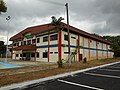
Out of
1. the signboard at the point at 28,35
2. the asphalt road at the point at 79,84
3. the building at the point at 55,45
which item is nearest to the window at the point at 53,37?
the building at the point at 55,45

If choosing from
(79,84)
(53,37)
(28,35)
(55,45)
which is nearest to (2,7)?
(79,84)

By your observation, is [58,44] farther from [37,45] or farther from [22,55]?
[22,55]

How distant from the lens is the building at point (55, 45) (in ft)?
101

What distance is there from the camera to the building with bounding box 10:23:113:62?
30.9 meters

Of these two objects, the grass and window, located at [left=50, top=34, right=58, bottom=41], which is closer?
the grass

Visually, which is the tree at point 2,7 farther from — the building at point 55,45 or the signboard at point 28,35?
the signboard at point 28,35

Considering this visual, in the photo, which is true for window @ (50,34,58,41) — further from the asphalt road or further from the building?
the asphalt road

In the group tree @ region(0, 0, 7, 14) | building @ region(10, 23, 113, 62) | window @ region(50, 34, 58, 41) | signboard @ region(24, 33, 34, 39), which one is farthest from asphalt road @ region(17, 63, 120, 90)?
signboard @ region(24, 33, 34, 39)

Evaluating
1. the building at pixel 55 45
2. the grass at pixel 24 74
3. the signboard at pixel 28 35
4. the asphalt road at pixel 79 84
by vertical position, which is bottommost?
the asphalt road at pixel 79 84

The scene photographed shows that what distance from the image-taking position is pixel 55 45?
31156mm

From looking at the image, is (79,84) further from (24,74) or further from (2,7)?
(2,7)

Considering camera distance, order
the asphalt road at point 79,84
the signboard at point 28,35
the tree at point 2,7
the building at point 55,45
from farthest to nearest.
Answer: the signboard at point 28,35
the building at point 55,45
the tree at point 2,7
the asphalt road at point 79,84

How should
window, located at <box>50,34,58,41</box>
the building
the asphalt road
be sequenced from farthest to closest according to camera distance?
window, located at <box>50,34,58,41</box> < the building < the asphalt road

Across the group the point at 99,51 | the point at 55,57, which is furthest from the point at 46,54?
the point at 99,51
